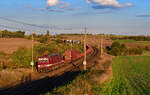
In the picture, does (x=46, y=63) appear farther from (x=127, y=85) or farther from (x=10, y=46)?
(x=10, y=46)

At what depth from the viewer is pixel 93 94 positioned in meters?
20.2

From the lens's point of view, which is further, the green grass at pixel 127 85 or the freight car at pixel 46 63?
the freight car at pixel 46 63

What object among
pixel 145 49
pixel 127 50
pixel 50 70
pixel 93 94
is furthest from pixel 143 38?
pixel 93 94

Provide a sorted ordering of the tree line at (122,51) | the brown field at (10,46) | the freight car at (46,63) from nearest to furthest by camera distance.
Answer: the freight car at (46,63), the brown field at (10,46), the tree line at (122,51)

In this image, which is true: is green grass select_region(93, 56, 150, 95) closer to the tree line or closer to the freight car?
the freight car

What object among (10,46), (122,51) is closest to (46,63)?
(10,46)

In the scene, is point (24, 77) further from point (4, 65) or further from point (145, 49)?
point (145, 49)

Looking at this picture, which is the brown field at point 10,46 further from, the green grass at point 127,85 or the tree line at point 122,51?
the tree line at point 122,51

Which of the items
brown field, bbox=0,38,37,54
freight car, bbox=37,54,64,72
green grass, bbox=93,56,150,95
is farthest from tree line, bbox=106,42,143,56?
freight car, bbox=37,54,64,72

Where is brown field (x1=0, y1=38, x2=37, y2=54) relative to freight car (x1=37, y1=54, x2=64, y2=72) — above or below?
above

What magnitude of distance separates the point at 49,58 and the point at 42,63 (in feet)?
5.31

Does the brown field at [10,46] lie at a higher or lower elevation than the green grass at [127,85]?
higher

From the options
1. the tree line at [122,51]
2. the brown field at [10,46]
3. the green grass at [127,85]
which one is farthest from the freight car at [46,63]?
the tree line at [122,51]

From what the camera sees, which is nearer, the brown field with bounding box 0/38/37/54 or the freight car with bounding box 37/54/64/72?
the freight car with bounding box 37/54/64/72
